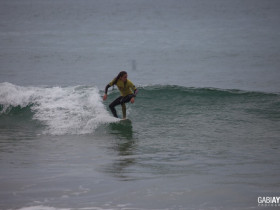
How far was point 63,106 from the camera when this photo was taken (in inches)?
590

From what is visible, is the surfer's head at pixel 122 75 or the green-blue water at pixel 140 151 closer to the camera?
the green-blue water at pixel 140 151

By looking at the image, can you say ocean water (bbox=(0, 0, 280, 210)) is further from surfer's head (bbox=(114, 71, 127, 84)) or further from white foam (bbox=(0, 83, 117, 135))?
surfer's head (bbox=(114, 71, 127, 84))

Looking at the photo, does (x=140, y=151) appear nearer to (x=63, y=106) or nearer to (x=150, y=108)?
(x=63, y=106)

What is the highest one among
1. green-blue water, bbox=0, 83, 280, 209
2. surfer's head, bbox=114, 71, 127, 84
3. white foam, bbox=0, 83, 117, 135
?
surfer's head, bbox=114, 71, 127, 84

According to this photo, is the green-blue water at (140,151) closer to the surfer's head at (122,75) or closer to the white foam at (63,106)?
the white foam at (63,106)

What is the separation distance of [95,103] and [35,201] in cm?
933

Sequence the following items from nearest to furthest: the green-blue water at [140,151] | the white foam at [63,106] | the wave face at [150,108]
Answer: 1. the green-blue water at [140,151]
2. the white foam at [63,106]
3. the wave face at [150,108]

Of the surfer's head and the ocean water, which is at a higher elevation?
the surfer's head

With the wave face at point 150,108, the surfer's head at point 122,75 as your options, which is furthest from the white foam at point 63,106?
the surfer's head at point 122,75

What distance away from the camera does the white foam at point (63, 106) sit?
12.6 meters

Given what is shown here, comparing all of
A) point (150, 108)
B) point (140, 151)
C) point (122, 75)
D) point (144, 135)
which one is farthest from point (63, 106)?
point (140, 151)

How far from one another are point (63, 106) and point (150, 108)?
116 inches

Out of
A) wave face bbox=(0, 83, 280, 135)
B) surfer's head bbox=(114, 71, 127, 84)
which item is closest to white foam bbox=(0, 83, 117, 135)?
wave face bbox=(0, 83, 280, 135)

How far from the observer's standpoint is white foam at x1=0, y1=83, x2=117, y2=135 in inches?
497
